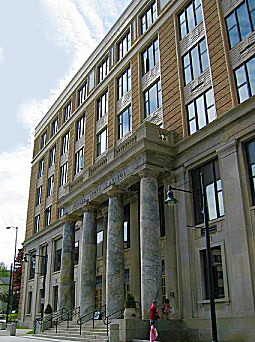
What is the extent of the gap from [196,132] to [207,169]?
2.20m

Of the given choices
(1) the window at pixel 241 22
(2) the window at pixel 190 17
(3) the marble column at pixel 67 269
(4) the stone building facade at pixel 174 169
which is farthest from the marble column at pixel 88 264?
(1) the window at pixel 241 22

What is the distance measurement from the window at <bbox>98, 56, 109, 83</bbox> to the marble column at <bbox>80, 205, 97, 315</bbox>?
48.2 feet

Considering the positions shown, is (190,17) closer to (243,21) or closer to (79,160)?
(243,21)

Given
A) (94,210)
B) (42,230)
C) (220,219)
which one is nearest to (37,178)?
(42,230)

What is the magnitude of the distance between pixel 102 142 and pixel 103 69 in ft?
26.7

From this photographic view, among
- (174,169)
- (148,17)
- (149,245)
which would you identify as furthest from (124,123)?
(149,245)

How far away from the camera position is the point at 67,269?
30.1m

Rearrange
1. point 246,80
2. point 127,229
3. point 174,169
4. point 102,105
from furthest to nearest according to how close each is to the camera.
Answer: point 102,105 < point 127,229 < point 174,169 < point 246,80

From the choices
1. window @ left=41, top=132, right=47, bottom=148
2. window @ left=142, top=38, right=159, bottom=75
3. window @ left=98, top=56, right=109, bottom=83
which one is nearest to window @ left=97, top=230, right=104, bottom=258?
window @ left=142, top=38, right=159, bottom=75

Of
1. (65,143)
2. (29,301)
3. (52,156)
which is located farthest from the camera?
(52,156)

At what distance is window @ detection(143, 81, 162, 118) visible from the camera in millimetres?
26845

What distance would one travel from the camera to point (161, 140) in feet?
74.9

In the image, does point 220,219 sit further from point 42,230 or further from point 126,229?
point 42,230

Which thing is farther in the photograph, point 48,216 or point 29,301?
point 48,216
